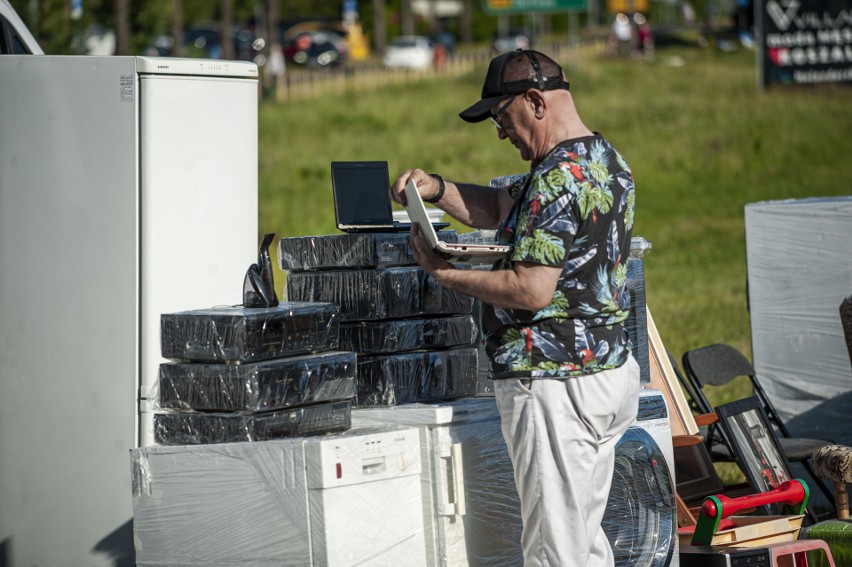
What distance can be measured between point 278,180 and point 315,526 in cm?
2017

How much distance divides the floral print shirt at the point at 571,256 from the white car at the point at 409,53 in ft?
149

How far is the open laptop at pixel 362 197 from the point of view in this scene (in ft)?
15.5

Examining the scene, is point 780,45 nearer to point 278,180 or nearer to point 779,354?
point 278,180

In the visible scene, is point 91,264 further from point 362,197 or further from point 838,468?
point 838,468

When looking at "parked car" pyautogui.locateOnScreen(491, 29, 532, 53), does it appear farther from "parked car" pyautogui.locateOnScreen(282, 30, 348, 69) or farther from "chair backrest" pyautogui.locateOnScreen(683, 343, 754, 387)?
"chair backrest" pyautogui.locateOnScreen(683, 343, 754, 387)

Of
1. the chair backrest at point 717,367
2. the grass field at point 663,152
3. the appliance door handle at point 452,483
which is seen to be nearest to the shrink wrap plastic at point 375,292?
the appliance door handle at point 452,483

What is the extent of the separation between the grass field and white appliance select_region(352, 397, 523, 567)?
9252 mm

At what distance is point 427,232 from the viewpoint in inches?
155

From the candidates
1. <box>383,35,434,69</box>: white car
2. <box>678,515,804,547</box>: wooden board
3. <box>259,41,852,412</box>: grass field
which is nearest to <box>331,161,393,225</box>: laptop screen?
<box>678,515,804,547</box>: wooden board

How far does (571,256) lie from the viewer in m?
3.86

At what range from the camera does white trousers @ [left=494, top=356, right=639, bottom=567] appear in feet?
12.8

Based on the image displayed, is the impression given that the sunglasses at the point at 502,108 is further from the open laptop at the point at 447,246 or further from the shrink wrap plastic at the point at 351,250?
the shrink wrap plastic at the point at 351,250

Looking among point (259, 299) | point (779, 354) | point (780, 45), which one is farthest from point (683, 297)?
point (780, 45)

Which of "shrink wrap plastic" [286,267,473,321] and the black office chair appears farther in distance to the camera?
the black office chair
